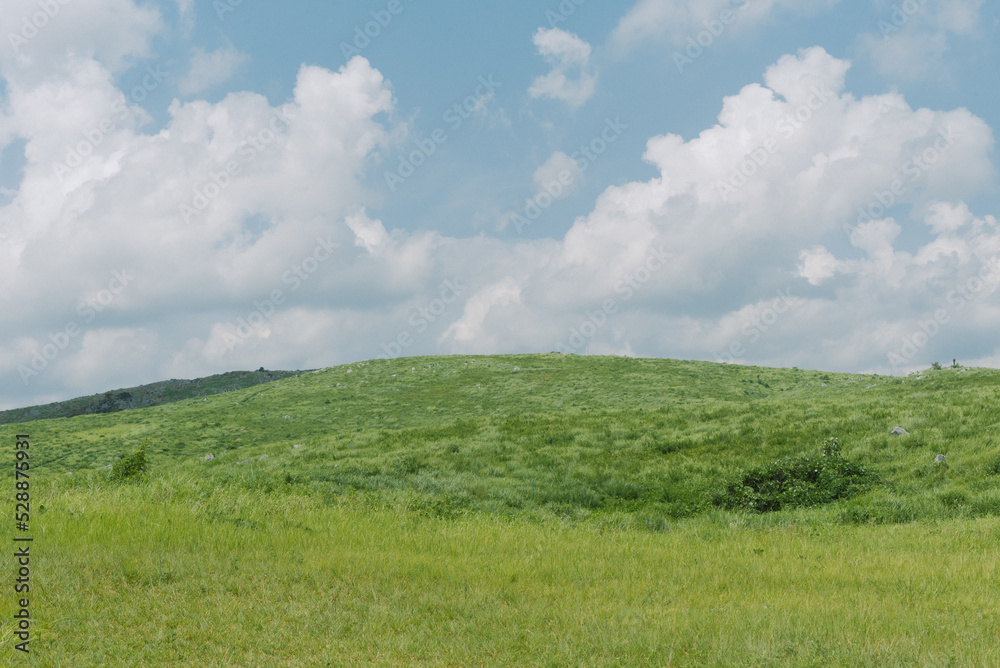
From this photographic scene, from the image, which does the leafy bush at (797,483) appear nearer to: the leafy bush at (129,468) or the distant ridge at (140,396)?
the leafy bush at (129,468)

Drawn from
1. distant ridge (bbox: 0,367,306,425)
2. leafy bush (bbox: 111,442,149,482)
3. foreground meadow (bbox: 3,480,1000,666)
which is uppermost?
distant ridge (bbox: 0,367,306,425)

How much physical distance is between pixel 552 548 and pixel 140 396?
60278 millimetres

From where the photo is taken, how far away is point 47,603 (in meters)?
7.34

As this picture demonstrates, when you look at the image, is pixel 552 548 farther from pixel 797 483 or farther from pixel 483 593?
pixel 797 483

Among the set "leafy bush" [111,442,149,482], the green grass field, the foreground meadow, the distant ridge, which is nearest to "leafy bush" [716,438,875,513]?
the green grass field

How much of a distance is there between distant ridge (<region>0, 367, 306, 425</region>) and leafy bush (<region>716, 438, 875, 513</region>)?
51.2 meters

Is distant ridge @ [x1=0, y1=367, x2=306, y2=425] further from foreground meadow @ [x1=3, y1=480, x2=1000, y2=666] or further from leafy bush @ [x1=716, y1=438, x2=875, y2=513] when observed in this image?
leafy bush @ [x1=716, y1=438, x2=875, y2=513]

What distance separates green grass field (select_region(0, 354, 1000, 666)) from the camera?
21.5 ft

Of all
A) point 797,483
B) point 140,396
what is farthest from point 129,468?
point 140,396

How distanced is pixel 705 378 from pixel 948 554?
1429 inches

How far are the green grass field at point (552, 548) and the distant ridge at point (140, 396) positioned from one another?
36394 mm

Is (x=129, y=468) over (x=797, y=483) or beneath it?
over

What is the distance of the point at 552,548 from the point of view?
11.0 m

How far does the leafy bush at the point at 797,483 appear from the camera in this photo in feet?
52.3
